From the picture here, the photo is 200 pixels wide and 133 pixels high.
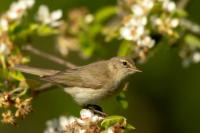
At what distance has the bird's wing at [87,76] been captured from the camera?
567 centimetres

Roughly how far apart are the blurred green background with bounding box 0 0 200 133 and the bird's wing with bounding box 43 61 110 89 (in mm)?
2343

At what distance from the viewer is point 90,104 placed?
5.63m

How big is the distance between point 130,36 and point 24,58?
0.86m

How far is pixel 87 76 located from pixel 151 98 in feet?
11.3

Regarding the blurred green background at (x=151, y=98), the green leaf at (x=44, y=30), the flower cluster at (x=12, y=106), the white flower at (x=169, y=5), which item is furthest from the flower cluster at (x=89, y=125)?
the blurred green background at (x=151, y=98)

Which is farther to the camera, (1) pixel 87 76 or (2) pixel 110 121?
(1) pixel 87 76

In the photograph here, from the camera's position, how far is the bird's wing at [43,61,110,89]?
5668 millimetres

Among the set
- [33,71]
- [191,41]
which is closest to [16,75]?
[33,71]

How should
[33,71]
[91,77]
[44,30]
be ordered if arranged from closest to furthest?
[33,71] < [91,77] < [44,30]

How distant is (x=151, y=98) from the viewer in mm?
9141

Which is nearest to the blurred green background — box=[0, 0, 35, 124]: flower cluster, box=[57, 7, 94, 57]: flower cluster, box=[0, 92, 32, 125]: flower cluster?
box=[57, 7, 94, 57]: flower cluster

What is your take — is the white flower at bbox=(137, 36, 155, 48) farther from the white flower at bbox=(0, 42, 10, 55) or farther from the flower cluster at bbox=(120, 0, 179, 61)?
the white flower at bbox=(0, 42, 10, 55)

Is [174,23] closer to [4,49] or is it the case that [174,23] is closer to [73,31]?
[73,31]

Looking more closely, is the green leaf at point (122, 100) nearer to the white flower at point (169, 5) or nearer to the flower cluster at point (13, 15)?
the white flower at point (169, 5)
